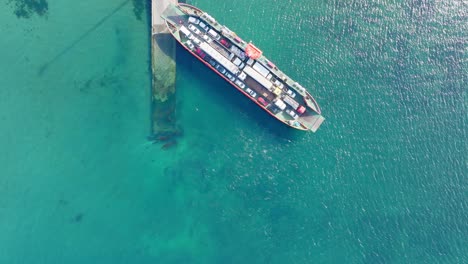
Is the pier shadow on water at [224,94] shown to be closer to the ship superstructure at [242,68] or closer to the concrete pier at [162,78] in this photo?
the concrete pier at [162,78]

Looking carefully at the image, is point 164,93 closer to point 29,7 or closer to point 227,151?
point 227,151

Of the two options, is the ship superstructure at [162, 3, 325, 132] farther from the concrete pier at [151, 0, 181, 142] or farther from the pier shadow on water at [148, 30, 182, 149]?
the pier shadow on water at [148, 30, 182, 149]

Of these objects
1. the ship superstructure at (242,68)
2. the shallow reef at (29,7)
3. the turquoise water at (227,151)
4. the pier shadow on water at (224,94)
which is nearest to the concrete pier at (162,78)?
the turquoise water at (227,151)

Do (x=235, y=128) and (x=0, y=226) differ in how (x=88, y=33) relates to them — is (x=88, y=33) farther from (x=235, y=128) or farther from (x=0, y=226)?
(x=0, y=226)

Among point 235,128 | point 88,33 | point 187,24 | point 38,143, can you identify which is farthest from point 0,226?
point 187,24

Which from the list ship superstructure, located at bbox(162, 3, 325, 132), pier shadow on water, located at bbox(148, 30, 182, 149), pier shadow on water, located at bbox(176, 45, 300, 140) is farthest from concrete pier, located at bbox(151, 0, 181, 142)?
pier shadow on water, located at bbox(176, 45, 300, 140)
